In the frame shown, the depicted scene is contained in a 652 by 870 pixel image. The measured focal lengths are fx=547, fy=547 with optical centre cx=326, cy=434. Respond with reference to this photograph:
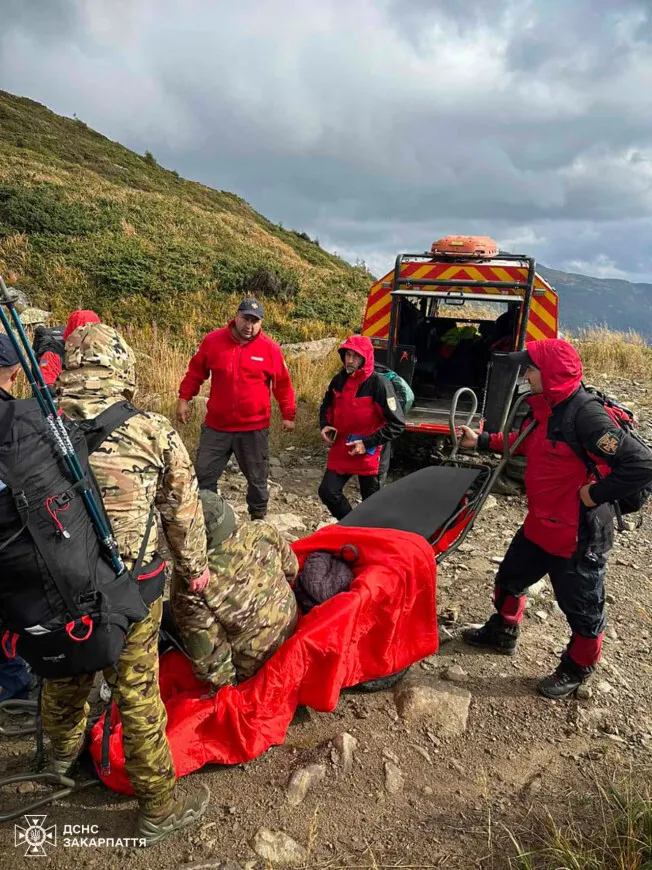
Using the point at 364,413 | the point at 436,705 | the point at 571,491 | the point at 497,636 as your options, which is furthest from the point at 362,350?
the point at 436,705

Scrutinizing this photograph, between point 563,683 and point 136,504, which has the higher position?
point 136,504

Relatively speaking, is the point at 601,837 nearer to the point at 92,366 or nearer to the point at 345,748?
the point at 345,748

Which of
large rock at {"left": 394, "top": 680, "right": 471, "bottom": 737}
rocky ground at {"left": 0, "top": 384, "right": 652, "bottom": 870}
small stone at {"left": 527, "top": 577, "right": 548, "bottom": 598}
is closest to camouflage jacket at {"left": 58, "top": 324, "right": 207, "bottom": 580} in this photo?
rocky ground at {"left": 0, "top": 384, "right": 652, "bottom": 870}

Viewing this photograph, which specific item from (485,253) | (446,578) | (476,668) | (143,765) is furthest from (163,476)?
(485,253)

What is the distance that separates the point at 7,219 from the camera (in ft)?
52.4

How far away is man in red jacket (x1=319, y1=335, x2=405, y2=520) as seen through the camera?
3.95m

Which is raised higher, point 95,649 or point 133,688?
point 95,649

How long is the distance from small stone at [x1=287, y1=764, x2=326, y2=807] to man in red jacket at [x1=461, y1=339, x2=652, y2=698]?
1228 mm

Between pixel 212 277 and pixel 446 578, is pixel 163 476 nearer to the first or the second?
pixel 446 578

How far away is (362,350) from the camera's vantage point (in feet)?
12.8

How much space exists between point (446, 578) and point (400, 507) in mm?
838

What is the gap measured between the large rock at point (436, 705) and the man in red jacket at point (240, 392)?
2146mm

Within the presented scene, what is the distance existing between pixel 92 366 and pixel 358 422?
248cm

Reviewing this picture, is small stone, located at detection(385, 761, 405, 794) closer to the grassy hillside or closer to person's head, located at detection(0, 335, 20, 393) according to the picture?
person's head, located at detection(0, 335, 20, 393)
